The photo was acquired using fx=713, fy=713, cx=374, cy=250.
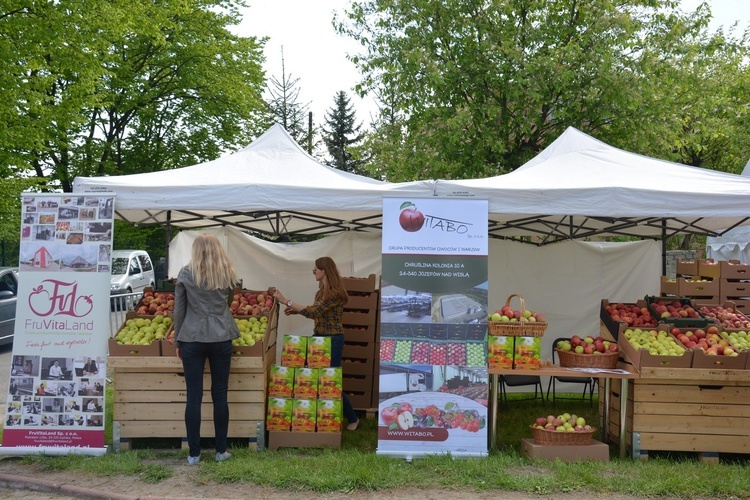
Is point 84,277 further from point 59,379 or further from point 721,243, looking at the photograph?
point 721,243

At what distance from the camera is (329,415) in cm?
666

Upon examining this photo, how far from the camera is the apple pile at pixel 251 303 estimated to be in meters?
7.10

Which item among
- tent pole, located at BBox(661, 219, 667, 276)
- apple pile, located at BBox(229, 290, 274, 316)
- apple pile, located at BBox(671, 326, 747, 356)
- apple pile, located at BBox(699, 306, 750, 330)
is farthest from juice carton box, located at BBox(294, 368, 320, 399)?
tent pole, located at BBox(661, 219, 667, 276)

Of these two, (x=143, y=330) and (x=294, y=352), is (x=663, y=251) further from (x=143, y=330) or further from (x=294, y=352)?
(x=143, y=330)

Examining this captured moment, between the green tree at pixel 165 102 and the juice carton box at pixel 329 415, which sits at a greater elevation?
the green tree at pixel 165 102

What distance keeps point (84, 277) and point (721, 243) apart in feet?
50.0

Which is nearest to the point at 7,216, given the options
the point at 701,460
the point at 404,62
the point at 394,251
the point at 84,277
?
the point at 404,62

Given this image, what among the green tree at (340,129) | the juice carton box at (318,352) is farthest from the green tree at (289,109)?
the juice carton box at (318,352)

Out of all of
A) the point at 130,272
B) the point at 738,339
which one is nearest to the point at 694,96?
the point at 738,339

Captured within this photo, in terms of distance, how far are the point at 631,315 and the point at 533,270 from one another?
241 centimetres

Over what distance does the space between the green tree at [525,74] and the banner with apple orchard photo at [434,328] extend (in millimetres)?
6972

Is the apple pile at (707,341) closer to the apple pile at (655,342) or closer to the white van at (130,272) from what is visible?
the apple pile at (655,342)

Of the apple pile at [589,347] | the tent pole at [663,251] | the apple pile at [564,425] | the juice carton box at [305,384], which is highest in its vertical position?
the tent pole at [663,251]

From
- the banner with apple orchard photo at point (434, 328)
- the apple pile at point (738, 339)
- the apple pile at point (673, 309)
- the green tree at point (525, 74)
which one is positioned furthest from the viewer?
the green tree at point (525, 74)
